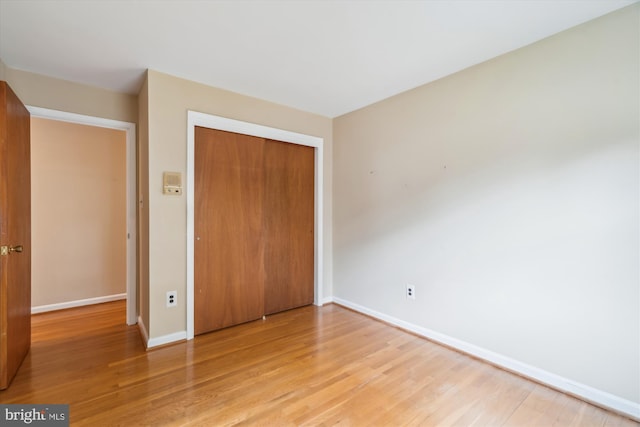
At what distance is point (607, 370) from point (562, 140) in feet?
4.81

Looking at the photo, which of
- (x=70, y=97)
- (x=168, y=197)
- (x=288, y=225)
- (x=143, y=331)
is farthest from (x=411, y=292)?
(x=70, y=97)

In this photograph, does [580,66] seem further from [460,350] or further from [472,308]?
[460,350]

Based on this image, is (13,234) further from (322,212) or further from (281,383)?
(322,212)

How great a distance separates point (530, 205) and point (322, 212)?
220 cm

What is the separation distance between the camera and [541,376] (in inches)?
79.2

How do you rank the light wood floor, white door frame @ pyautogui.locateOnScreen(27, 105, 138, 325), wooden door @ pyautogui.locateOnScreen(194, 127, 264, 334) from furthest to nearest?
white door frame @ pyautogui.locateOnScreen(27, 105, 138, 325) < wooden door @ pyautogui.locateOnScreen(194, 127, 264, 334) < the light wood floor

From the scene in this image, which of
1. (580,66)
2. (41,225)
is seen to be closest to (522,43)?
(580,66)

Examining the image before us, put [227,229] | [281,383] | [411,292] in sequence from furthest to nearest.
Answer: [227,229] → [411,292] → [281,383]

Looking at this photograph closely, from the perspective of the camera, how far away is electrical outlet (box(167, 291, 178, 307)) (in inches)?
102

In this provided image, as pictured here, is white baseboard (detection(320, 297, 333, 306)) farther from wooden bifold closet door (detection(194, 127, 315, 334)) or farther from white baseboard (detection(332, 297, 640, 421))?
white baseboard (detection(332, 297, 640, 421))

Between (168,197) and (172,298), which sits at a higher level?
(168,197)

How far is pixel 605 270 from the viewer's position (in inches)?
69.9

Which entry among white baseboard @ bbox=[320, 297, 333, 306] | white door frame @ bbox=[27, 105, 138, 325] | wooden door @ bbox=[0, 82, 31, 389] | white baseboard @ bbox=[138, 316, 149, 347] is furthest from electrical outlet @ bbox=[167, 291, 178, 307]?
white baseboard @ bbox=[320, 297, 333, 306]

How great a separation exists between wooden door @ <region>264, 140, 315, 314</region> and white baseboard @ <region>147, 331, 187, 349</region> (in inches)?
36.9
